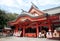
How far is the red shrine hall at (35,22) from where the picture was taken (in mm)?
15508

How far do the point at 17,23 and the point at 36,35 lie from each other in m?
3.91

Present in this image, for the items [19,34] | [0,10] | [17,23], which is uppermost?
[0,10]

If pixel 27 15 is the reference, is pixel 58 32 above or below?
below

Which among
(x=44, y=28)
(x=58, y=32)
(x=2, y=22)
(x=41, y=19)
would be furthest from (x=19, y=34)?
(x=2, y=22)

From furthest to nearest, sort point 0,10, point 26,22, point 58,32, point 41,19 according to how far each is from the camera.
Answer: point 0,10 < point 26,22 < point 41,19 < point 58,32

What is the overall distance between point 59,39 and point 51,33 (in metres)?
1.90

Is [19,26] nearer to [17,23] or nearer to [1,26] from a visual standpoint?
[17,23]

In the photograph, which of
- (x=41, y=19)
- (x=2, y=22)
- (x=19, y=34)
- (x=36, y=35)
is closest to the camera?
(x=41, y=19)

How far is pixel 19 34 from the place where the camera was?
66.6 ft

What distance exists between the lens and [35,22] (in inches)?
696

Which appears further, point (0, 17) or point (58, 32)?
point (0, 17)

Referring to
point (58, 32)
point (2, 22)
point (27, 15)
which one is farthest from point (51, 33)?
point (2, 22)

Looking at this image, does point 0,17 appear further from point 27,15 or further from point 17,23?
point 27,15

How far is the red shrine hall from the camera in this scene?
15.5 meters
